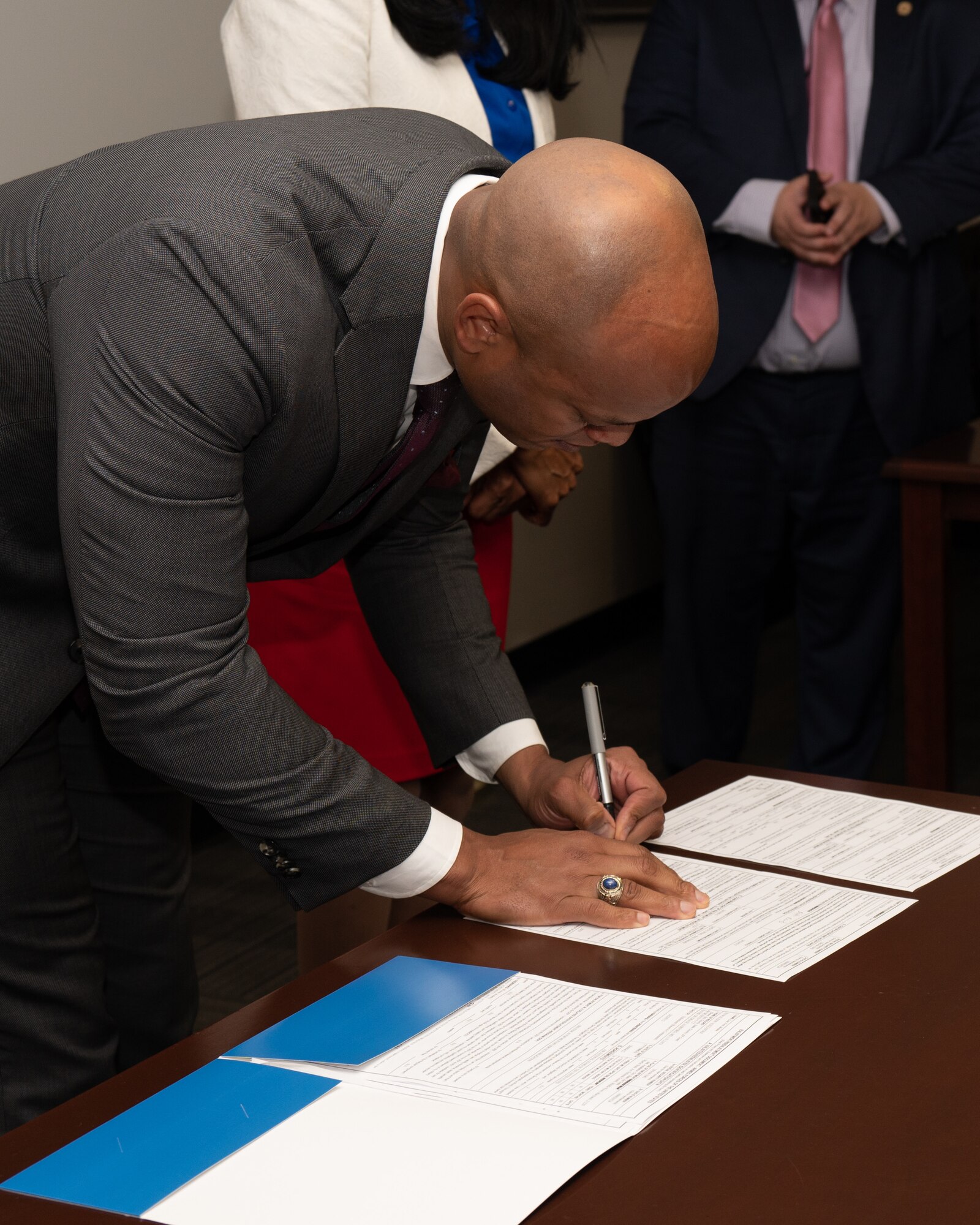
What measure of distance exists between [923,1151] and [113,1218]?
1.63ft

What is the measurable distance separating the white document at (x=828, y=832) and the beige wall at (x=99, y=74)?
1.81m

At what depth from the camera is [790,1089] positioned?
0.98 meters

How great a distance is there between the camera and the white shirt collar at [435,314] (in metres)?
1.24

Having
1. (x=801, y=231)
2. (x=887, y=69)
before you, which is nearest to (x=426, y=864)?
(x=801, y=231)

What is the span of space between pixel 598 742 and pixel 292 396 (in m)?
0.51

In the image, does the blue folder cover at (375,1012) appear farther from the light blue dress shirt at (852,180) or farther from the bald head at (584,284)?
the light blue dress shirt at (852,180)

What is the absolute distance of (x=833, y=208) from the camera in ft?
9.23

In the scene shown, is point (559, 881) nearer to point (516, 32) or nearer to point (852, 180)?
point (516, 32)

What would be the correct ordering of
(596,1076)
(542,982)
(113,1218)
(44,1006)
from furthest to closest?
(44,1006) → (542,982) → (596,1076) → (113,1218)

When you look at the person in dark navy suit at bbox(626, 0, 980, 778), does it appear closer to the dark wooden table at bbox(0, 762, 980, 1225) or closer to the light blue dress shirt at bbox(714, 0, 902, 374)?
the light blue dress shirt at bbox(714, 0, 902, 374)

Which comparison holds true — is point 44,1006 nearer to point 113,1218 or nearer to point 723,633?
point 113,1218

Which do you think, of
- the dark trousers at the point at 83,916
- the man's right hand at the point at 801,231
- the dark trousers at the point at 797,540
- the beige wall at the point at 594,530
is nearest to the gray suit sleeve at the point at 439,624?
the dark trousers at the point at 83,916

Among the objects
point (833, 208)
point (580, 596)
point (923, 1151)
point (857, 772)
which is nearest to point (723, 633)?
point (857, 772)

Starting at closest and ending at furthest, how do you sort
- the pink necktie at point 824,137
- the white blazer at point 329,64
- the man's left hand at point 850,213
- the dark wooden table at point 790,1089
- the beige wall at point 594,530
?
the dark wooden table at point 790,1089 → the white blazer at point 329,64 → the man's left hand at point 850,213 → the pink necktie at point 824,137 → the beige wall at point 594,530
